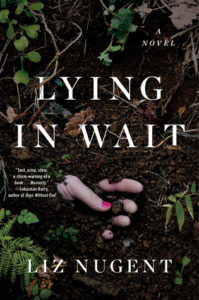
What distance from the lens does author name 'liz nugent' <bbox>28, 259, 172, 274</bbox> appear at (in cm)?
307

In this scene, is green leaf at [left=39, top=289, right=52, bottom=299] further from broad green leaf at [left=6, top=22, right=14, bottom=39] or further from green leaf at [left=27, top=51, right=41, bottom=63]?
broad green leaf at [left=6, top=22, right=14, bottom=39]

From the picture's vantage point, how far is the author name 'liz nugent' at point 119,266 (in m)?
3.07

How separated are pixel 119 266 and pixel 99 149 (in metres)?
0.98

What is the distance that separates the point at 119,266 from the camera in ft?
10.1

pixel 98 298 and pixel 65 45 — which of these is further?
pixel 65 45

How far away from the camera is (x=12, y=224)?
10.0ft

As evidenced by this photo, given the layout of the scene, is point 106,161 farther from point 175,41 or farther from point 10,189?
point 175,41

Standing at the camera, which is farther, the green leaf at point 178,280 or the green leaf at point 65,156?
the green leaf at point 65,156

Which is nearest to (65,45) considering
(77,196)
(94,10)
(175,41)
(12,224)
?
(94,10)

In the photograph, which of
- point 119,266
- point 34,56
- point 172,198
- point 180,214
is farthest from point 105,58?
point 119,266

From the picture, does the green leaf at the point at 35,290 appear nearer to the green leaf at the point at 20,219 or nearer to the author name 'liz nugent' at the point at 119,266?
the author name 'liz nugent' at the point at 119,266

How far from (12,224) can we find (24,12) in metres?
1.78

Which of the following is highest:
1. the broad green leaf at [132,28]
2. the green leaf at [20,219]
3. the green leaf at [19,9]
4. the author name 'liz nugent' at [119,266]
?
the green leaf at [19,9]

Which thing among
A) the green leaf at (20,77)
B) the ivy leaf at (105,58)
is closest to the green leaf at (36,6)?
the green leaf at (20,77)
